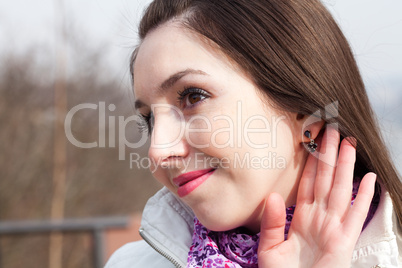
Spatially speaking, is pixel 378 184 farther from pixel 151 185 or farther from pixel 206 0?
pixel 151 185

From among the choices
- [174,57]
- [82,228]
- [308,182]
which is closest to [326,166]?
[308,182]

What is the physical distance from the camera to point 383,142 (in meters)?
1.63

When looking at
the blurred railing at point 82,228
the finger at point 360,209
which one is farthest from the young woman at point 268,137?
the blurred railing at point 82,228

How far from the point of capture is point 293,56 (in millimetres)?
1496

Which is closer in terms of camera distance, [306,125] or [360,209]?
[360,209]

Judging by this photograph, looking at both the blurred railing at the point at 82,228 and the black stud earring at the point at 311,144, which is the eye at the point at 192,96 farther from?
the blurred railing at the point at 82,228

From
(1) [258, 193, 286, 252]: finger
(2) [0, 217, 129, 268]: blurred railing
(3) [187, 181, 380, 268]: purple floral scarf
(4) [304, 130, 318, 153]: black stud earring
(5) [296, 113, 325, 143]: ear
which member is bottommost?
(2) [0, 217, 129, 268]: blurred railing

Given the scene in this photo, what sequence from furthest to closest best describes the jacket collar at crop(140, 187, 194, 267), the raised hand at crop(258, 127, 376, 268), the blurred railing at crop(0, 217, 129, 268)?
the blurred railing at crop(0, 217, 129, 268) → the jacket collar at crop(140, 187, 194, 267) → the raised hand at crop(258, 127, 376, 268)

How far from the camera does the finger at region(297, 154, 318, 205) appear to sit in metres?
1.53

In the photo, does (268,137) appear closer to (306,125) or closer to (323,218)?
(306,125)

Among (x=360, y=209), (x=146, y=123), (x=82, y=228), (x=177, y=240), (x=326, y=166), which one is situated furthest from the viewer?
(x=82, y=228)

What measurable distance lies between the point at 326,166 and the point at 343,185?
0.08 metres

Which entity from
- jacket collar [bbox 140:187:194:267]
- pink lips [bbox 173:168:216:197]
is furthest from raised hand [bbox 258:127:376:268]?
jacket collar [bbox 140:187:194:267]

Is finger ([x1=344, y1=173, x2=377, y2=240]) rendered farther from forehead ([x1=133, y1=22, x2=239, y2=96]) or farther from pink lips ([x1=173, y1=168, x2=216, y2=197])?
forehead ([x1=133, y1=22, x2=239, y2=96])
